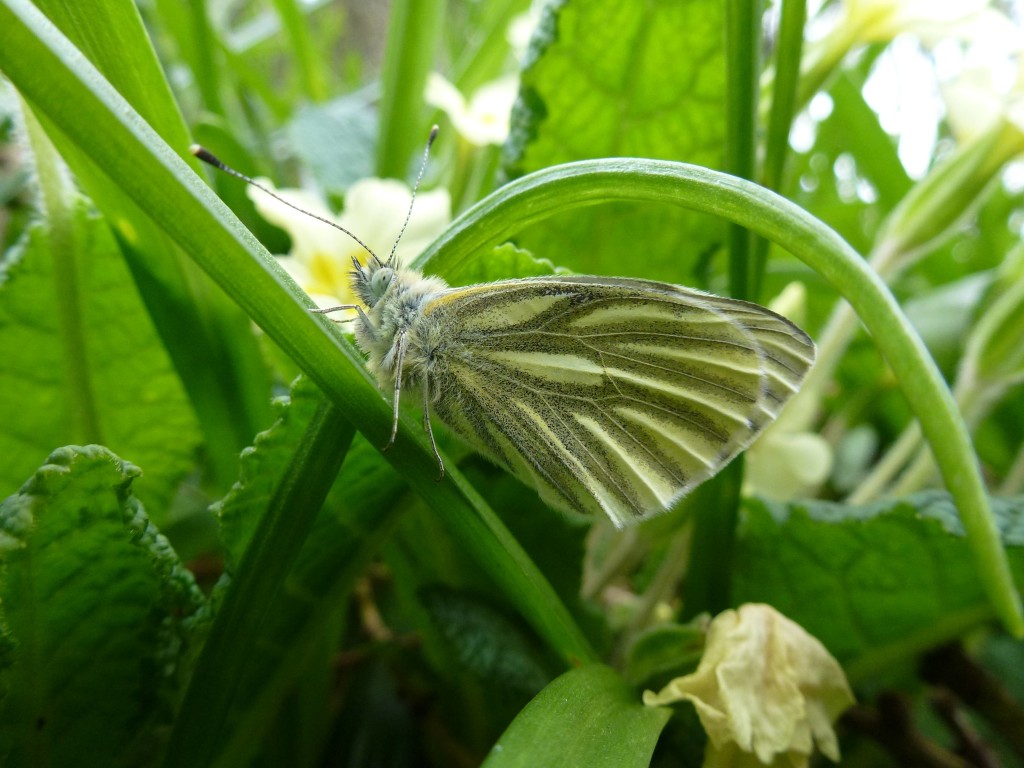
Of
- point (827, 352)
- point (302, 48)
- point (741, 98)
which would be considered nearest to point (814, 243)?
point (741, 98)

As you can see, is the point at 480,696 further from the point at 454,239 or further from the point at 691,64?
the point at 691,64

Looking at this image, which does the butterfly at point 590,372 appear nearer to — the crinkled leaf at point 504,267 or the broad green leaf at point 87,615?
the crinkled leaf at point 504,267

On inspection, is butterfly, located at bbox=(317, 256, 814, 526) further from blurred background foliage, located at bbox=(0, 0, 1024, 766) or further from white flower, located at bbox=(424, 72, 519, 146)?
white flower, located at bbox=(424, 72, 519, 146)

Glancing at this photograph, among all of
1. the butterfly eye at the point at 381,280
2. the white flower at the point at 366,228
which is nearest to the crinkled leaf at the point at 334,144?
the white flower at the point at 366,228

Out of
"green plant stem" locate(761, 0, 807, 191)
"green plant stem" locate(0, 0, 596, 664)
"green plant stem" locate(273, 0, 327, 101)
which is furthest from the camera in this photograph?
"green plant stem" locate(273, 0, 327, 101)

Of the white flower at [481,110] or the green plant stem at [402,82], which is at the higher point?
the green plant stem at [402,82]

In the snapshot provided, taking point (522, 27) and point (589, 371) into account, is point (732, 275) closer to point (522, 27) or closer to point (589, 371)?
point (589, 371)

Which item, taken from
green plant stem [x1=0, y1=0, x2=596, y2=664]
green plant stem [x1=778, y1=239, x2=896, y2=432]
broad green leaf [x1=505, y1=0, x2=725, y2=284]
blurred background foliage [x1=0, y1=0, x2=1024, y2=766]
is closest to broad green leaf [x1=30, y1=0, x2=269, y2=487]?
blurred background foliage [x1=0, y1=0, x2=1024, y2=766]
